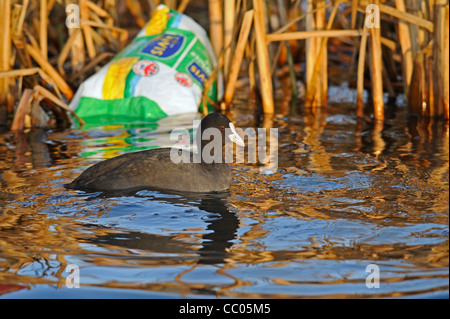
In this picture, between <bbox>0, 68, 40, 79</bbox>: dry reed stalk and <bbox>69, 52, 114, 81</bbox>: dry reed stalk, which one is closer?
<bbox>0, 68, 40, 79</bbox>: dry reed stalk

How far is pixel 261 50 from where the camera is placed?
20.1ft

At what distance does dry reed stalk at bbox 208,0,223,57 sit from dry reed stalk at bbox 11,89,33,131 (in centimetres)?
210

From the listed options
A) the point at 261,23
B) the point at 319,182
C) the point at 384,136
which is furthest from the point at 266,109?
the point at 319,182

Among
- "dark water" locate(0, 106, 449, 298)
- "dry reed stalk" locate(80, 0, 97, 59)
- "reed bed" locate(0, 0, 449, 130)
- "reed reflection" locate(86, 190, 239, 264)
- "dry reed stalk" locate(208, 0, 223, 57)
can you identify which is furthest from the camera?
"dry reed stalk" locate(208, 0, 223, 57)

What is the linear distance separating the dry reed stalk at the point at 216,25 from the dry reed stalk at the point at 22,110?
82.6 inches

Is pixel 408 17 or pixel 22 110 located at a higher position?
pixel 408 17

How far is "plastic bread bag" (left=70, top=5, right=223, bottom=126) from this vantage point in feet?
21.4

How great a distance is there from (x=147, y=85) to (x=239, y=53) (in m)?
0.97

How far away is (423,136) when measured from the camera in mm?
Answer: 5582

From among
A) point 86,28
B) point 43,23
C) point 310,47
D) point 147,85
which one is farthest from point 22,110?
point 310,47

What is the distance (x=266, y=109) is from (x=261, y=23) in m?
0.90

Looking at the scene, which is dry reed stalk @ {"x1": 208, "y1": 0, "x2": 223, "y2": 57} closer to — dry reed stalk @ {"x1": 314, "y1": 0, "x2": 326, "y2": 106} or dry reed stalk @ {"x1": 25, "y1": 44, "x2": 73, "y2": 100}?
dry reed stalk @ {"x1": 314, "y1": 0, "x2": 326, "y2": 106}

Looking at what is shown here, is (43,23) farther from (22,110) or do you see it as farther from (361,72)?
(361,72)

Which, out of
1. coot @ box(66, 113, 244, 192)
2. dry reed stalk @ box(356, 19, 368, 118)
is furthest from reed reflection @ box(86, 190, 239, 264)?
dry reed stalk @ box(356, 19, 368, 118)
